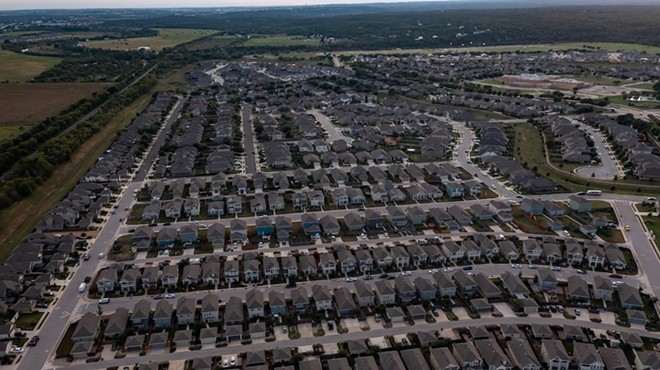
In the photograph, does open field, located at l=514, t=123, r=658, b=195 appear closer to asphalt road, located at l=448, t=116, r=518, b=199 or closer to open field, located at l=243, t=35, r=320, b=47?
asphalt road, located at l=448, t=116, r=518, b=199

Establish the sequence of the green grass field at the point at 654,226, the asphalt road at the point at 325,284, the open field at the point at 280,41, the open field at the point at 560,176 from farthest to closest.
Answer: the open field at the point at 280,41, the open field at the point at 560,176, the green grass field at the point at 654,226, the asphalt road at the point at 325,284

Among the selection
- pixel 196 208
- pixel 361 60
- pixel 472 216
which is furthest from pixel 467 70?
pixel 196 208

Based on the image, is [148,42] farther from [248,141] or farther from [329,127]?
[248,141]

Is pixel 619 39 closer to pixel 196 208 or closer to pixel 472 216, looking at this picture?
pixel 472 216

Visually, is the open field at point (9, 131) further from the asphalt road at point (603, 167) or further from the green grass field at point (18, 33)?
the green grass field at point (18, 33)

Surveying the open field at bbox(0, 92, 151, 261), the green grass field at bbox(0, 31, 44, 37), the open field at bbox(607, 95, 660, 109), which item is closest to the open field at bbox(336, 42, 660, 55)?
the open field at bbox(607, 95, 660, 109)

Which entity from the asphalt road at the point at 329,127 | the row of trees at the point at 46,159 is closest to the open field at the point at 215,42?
the row of trees at the point at 46,159

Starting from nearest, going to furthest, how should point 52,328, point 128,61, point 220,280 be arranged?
point 52,328, point 220,280, point 128,61
